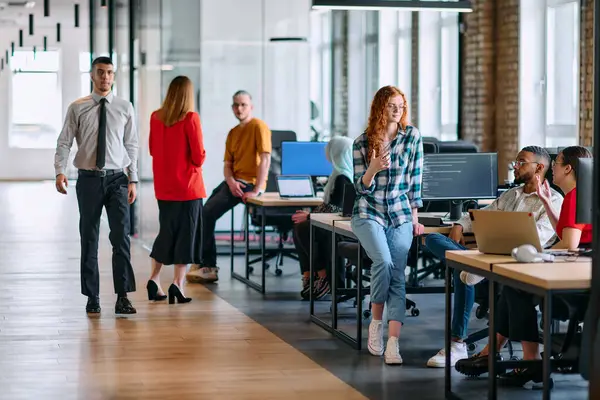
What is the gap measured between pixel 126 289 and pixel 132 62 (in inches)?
240

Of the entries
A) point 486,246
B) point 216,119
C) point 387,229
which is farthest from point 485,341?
point 216,119

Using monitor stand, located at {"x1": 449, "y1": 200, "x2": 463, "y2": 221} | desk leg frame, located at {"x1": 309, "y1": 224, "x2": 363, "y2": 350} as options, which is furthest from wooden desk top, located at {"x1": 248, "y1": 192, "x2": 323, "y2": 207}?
monitor stand, located at {"x1": 449, "y1": 200, "x2": 463, "y2": 221}

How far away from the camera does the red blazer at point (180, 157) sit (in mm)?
7320

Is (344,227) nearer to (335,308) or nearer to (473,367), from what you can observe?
(335,308)

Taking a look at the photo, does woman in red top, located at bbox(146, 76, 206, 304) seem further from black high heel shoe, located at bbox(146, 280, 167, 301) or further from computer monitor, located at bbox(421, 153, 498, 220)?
computer monitor, located at bbox(421, 153, 498, 220)

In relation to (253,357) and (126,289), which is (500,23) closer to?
(126,289)

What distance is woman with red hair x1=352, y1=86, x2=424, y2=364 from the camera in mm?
5660

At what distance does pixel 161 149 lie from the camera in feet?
24.2

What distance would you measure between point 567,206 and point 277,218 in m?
4.32

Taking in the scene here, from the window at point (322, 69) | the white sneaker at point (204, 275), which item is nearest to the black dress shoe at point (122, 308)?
the white sneaker at point (204, 275)

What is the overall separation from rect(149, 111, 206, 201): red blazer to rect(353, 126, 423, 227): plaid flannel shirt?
1850 mm

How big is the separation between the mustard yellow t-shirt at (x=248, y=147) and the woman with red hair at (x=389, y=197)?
2880mm

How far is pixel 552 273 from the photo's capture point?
13.4 ft

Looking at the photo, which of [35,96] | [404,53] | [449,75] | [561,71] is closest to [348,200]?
[561,71]
